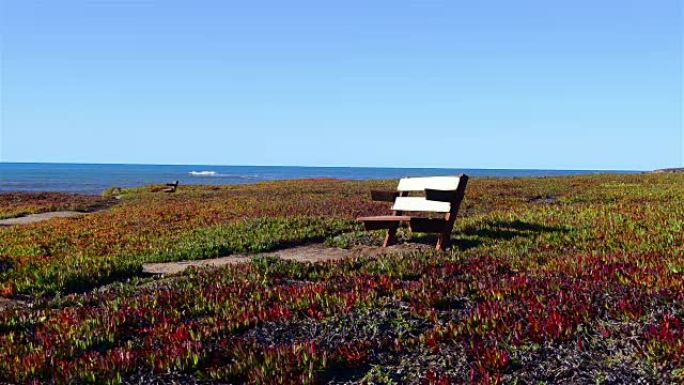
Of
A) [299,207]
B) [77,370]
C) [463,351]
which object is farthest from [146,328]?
[299,207]

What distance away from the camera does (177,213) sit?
90.7 feet

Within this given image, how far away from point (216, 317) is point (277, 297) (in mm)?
1200

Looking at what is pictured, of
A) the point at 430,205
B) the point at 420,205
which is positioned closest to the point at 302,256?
the point at 420,205

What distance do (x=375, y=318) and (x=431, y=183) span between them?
7644 mm

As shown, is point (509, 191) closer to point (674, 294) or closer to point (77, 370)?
point (674, 294)

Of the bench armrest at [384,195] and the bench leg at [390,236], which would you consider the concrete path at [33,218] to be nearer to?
the bench armrest at [384,195]

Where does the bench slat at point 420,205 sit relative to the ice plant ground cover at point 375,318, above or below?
above

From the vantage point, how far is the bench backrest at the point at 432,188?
1388 cm

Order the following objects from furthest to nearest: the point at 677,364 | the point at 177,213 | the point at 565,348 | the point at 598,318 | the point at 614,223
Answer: the point at 177,213
the point at 614,223
the point at 598,318
the point at 565,348
the point at 677,364

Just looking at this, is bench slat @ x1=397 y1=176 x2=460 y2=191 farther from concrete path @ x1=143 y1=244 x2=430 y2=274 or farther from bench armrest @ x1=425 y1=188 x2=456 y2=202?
concrete path @ x1=143 y1=244 x2=430 y2=274

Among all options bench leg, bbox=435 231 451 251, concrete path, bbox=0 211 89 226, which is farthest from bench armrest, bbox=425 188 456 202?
A: concrete path, bbox=0 211 89 226

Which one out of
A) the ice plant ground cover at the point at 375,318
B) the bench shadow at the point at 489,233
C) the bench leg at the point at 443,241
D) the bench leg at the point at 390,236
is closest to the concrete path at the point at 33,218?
the ice plant ground cover at the point at 375,318

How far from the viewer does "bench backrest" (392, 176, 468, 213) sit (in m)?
13.9

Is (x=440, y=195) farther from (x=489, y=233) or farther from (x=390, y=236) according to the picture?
(x=489, y=233)
